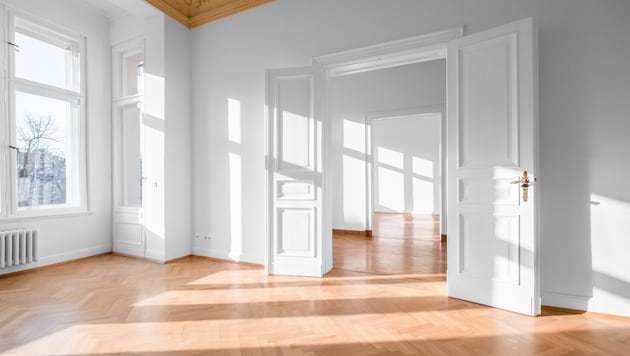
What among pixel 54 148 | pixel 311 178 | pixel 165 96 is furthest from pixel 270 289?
pixel 54 148

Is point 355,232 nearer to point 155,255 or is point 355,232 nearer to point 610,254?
point 155,255

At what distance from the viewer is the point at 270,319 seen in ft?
8.87

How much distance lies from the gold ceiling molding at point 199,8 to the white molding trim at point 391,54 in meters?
1.38

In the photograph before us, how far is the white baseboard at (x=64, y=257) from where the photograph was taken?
4078 millimetres

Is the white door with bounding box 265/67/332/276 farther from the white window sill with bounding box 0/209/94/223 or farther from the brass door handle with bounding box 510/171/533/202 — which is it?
the white window sill with bounding box 0/209/94/223

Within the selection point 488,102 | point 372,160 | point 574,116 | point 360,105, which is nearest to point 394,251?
point 372,160

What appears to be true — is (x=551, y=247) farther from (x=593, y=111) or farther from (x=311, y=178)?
(x=311, y=178)

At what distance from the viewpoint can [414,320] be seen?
2.68m

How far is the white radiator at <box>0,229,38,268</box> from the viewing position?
390 centimetres

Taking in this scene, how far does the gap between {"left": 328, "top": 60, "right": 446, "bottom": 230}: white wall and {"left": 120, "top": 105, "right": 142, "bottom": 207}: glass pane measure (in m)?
3.31

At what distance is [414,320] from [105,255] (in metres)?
4.63

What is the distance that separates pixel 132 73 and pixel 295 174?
335cm

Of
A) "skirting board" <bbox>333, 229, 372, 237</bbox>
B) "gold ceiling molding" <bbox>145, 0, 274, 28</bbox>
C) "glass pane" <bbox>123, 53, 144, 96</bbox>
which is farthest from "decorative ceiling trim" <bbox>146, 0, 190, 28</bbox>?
"skirting board" <bbox>333, 229, 372, 237</bbox>

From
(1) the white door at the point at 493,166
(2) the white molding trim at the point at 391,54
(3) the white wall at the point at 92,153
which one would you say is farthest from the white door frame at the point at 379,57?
(3) the white wall at the point at 92,153
